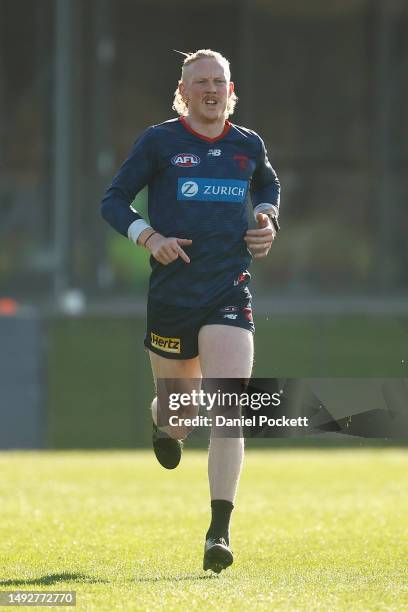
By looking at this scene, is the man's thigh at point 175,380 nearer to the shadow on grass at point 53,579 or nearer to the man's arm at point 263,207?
the man's arm at point 263,207

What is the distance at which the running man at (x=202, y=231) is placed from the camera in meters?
6.56

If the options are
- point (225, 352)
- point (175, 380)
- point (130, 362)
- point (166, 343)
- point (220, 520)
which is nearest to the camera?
point (220, 520)

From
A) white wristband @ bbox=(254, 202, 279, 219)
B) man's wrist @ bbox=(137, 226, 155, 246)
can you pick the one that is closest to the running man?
man's wrist @ bbox=(137, 226, 155, 246)

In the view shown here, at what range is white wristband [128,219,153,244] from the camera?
6.60 metres

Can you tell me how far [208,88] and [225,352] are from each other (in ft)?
3.78

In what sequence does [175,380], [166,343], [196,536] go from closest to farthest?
[166,343] → [175,380] → [196,536]

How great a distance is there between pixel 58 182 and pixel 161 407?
48.7ft

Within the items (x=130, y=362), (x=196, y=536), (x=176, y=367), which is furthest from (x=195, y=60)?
(x=130, y=362)

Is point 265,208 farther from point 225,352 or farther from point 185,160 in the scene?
point 225,352

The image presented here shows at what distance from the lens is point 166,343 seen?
680 centimetres

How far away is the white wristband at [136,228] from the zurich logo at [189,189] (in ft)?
0.71

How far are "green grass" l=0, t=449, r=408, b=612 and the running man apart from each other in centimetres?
59

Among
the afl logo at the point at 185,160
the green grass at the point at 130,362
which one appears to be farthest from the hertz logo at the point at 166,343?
the green grass at the point at 130,362

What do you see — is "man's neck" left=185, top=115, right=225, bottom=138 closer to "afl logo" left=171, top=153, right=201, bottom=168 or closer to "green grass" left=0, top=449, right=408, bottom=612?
"afl logo" left=171, top=153, right=201, bottom=168
